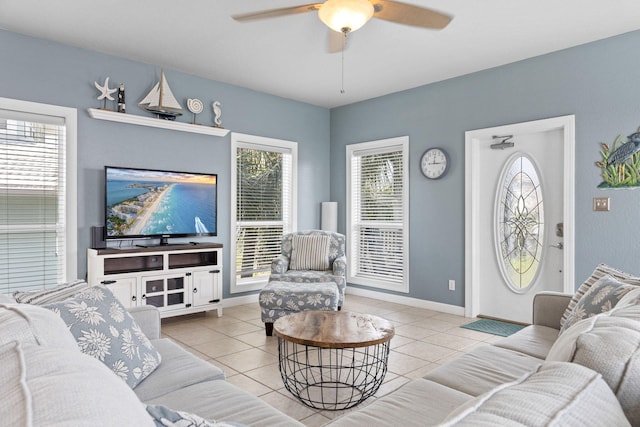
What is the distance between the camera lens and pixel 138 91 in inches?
172

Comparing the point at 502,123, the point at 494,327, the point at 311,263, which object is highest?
the point at 502,123

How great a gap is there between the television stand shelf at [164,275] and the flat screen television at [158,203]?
0.24m

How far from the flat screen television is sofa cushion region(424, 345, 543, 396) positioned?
3.36 meters

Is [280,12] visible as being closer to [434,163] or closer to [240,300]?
[434,163]

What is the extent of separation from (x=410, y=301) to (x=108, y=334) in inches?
162

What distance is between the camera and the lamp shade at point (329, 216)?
19.2 ft

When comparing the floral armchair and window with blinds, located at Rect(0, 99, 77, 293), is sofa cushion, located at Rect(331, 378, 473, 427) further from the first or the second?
window with blinds, located at Rect(0, 99, 77, 293)

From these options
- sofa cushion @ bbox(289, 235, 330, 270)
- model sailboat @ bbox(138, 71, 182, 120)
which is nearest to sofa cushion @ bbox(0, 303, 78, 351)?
model sailboat @ bbox(138, 71, 182, 120)

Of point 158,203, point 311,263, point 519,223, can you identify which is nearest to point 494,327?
point 519,223

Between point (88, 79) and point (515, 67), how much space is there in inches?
167

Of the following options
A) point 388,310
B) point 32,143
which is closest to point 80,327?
point 32,143

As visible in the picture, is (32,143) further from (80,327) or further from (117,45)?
(80,327)

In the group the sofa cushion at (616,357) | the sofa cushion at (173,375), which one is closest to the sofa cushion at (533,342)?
the sofa cushion at (616,357)

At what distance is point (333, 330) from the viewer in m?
2.53
